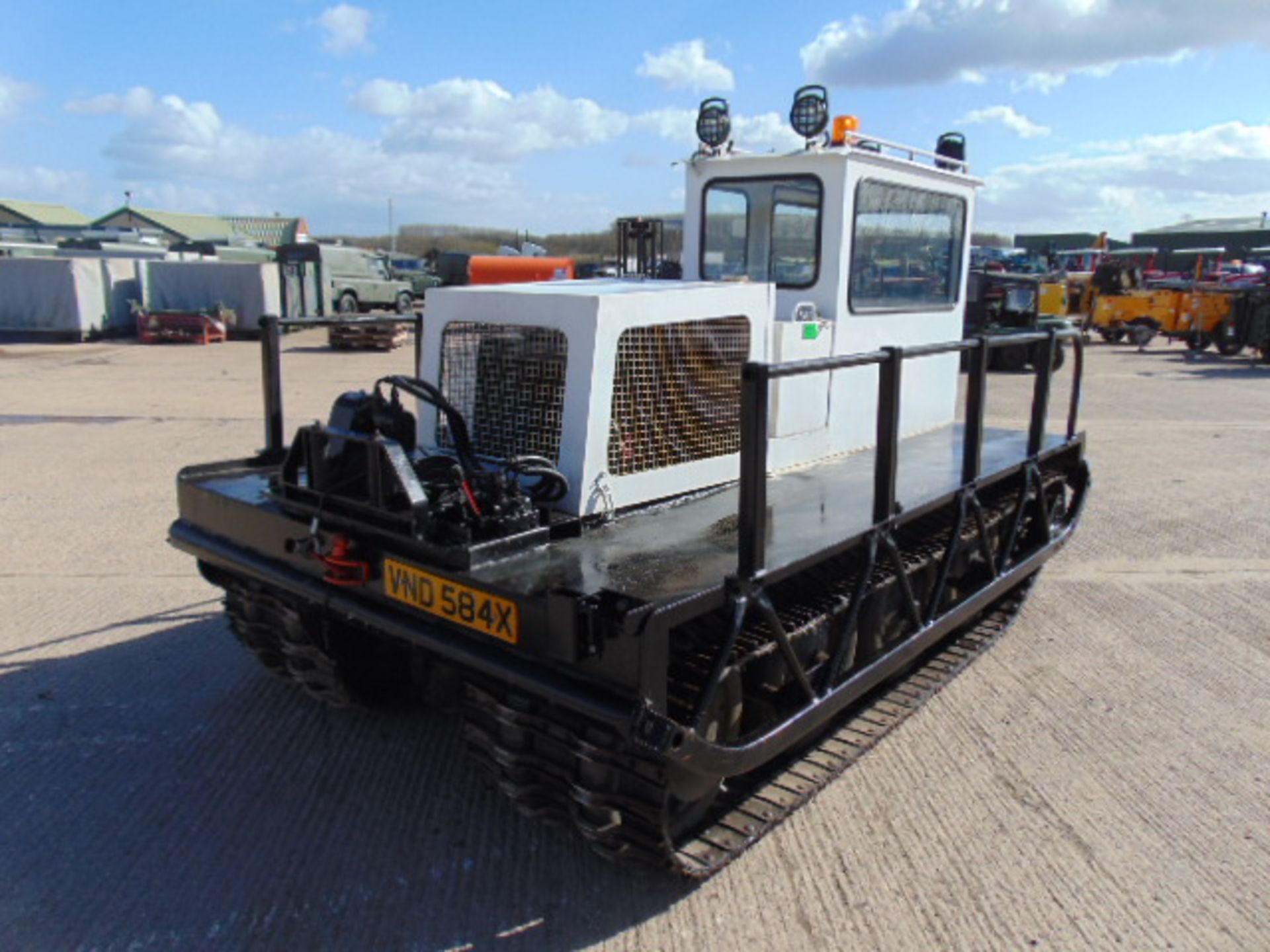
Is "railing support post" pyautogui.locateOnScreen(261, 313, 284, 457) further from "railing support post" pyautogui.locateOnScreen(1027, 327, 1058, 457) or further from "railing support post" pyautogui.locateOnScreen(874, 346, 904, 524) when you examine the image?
"railing support post" pyautogui.locateOnScreen(1027, 327, 1058, 457)

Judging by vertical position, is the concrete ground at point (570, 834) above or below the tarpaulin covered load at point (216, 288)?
below

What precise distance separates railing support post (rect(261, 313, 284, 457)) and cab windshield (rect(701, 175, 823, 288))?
7.16 feet

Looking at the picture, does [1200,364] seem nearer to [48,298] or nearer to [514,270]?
[514,270]

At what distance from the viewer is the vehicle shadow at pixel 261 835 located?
2.87 meters

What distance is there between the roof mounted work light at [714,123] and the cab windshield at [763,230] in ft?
0.65

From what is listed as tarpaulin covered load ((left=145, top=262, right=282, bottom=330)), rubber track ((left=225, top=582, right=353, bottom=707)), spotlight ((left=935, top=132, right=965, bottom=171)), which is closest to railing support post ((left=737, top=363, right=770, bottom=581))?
rubber track ((left=225, top=582, right=353, bottom=707))

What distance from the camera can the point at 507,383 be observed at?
3.81m

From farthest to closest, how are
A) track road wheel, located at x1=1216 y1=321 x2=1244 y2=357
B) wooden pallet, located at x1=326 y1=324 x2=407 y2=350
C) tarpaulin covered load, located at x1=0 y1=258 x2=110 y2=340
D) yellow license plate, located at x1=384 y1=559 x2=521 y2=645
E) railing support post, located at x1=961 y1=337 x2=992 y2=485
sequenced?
1. tarpaulin covered load, located at x1=0 y1=258 x2=110 y2=340
2. wooden pallet, located at x1=326 y1=324 x2=407 y2=350
3. track road wheel, located at x1=1216 y1=321 x2=1244 y2=357
4. railing support post, located at x1=961 y1=337 x2=992 y2=485
5. yellow license plate, located at x1=384 y1=559 x2=521 y2=645

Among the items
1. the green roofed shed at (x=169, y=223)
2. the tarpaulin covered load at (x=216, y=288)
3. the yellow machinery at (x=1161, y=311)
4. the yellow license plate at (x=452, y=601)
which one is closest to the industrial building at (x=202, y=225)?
the green roofed shed at (x=169, y=223)

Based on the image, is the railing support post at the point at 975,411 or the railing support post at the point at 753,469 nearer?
the railing support post at the point at 753,469

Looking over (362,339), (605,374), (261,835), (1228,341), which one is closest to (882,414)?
(605,374)

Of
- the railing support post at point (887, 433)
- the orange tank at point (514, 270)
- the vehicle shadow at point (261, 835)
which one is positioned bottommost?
the vehicle shadow at point (261, 835)

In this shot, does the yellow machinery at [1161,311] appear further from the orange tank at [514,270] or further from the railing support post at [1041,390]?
the railing support post at [1041,390]

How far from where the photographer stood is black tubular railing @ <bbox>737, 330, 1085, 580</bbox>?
2691 mm
